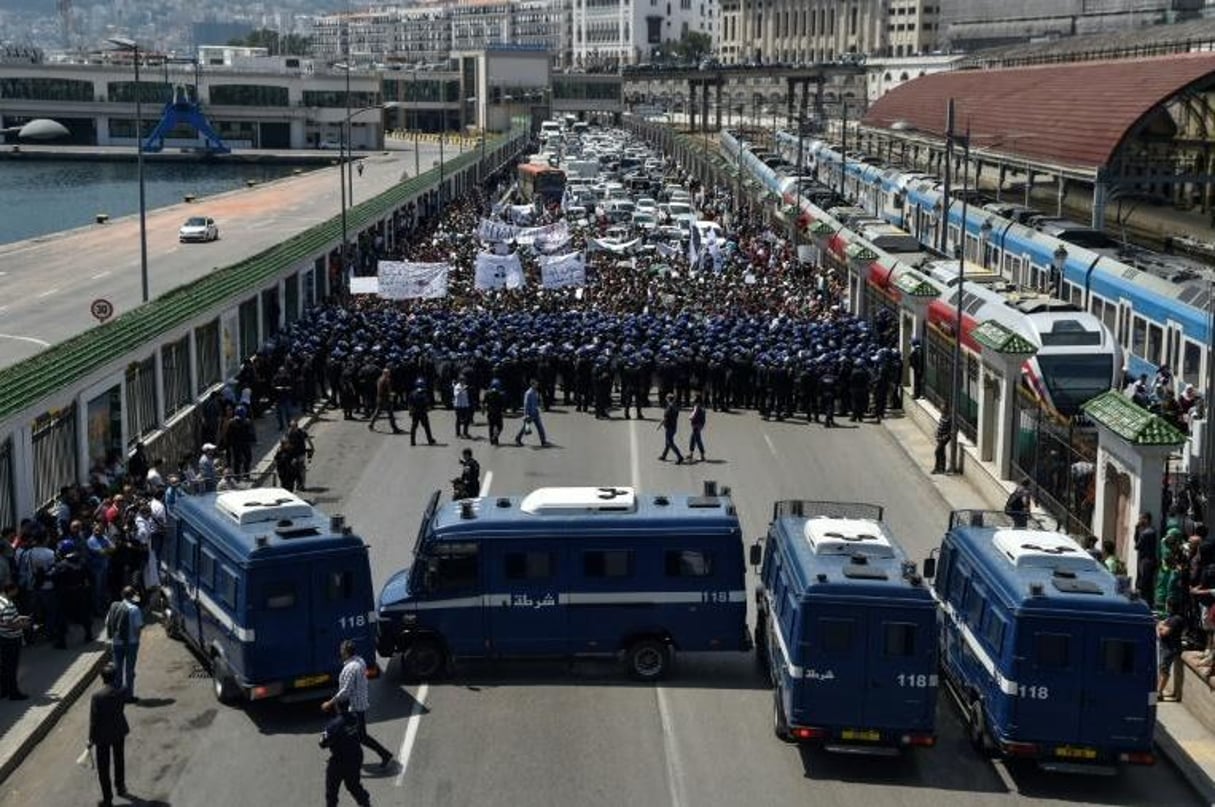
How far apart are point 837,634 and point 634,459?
47.3 feet

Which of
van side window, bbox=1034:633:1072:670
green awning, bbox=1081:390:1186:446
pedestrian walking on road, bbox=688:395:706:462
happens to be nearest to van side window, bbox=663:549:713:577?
van side window, bbox=1034:633:1072:670

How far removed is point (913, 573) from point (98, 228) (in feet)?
186

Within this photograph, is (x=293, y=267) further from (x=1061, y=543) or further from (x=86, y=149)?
(x=86, y=149)

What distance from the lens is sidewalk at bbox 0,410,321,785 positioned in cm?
1554

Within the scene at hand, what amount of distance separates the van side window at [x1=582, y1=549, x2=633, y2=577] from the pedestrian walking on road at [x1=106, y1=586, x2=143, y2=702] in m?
4.72

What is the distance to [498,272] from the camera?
4062cm

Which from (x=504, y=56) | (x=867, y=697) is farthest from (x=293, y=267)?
(x=504, y=56)

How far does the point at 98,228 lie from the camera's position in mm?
65812

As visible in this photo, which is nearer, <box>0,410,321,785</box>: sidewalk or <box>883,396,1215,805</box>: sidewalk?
<box>883,396,1215,805</box>: sidewalk

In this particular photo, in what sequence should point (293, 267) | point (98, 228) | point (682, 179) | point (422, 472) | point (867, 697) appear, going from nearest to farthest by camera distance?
point (867, 697)
point (422, 472)
point (293, 267)
point (98, 228)
point (682, 179)

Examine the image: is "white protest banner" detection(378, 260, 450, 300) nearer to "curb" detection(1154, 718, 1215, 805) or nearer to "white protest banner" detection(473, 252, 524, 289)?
"white protest banner" detection(473, 252, 524, 289)

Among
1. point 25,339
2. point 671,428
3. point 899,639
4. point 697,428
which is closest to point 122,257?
point 25,339

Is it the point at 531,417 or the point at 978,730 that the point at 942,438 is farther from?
the point at 978,730

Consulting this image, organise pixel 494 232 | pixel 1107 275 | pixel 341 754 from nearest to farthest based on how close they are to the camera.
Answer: pixel 341 754 < pixel 1107 275 < pixel 494 232
